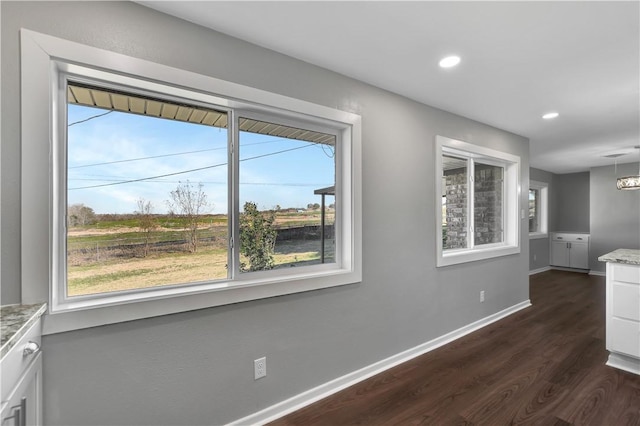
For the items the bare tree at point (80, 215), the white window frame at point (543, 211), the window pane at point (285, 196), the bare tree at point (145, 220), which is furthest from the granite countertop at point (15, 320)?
the white window frame at point (543, 211)

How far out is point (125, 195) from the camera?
1672mm

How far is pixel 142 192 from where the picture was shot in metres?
1.72

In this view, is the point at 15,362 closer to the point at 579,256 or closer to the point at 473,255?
the point at 473,255

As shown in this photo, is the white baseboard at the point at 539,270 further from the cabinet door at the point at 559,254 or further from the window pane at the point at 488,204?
the window pane at the point at 488,204

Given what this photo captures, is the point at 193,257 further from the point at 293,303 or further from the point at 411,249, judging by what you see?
the point at 411,249

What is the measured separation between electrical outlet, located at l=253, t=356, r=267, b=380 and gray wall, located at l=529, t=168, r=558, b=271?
694 centimetres

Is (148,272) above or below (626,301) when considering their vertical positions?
above

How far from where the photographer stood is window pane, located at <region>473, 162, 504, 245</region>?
3.83 meters

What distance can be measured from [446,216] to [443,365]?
160cm

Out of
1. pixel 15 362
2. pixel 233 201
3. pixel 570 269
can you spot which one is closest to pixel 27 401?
pixel 15 362

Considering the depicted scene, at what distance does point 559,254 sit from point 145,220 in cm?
879

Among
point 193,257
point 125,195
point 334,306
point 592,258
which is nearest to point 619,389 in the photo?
point 334,306

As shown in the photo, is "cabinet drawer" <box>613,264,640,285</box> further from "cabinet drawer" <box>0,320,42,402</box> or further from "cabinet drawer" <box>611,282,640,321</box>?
"cabinet drawer" <box>0,320,42,402</box>

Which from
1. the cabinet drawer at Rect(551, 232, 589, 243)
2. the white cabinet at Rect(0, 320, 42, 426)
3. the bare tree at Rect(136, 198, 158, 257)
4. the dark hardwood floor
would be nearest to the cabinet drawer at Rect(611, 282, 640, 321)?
the dark hardwood floor
